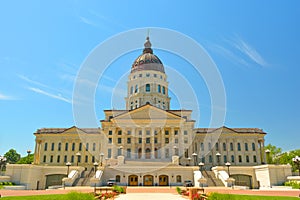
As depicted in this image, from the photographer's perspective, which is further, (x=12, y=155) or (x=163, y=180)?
(x=12, y=155)

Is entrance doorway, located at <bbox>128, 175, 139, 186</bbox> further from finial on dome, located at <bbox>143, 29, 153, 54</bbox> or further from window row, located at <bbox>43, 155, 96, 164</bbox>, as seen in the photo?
finial on dome, located at <bbox>143, 29, 153, 54</bbox>

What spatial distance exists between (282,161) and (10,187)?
76244 millimetres

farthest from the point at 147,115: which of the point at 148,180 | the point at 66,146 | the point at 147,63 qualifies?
the point at 66,146

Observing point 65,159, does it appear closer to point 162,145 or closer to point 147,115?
point 147,115

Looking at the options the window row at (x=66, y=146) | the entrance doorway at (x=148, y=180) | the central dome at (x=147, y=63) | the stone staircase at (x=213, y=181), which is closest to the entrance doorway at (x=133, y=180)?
the entrance doorway at (x=148, y=180)

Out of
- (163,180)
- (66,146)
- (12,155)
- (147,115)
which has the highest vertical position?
(147,115)

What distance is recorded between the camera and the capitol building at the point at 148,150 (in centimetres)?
3888

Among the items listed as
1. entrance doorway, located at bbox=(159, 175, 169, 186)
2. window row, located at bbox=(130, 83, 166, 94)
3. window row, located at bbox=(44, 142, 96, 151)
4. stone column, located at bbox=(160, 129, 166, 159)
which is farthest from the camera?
window row, located at bbox=(130, 83, 166, 94)

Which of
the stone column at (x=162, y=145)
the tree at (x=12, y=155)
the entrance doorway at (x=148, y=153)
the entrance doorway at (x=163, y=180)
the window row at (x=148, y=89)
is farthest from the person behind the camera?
the tree at (x=12, y=155)

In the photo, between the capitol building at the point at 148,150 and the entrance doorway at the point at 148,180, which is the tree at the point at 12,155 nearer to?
the capitol building at the point at 148,150

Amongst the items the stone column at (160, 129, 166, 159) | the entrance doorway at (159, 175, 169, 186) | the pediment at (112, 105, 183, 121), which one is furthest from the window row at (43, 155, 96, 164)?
the entrance doorway at (159, 175, 169, 186)

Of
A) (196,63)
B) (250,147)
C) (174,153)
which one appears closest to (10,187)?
(196,63)

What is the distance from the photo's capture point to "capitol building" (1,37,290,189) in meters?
38.9

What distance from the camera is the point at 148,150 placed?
56156 millimetres
